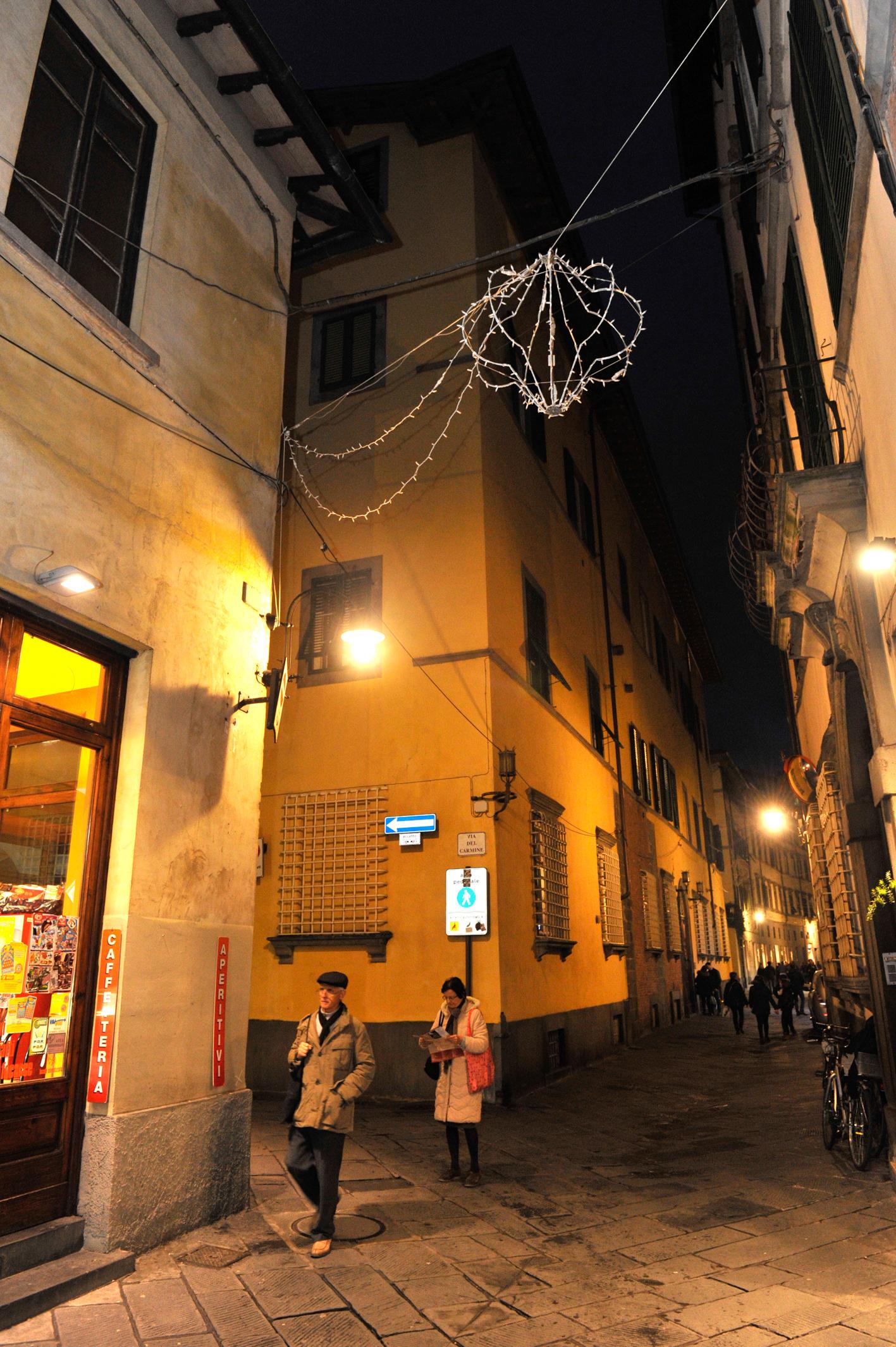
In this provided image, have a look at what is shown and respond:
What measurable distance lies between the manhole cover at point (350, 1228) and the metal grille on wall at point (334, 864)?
217 inches

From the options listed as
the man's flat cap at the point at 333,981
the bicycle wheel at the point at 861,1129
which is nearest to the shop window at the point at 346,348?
the man's flat cap at the point at 333,981

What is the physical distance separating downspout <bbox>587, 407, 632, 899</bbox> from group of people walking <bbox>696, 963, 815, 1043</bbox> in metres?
3.30

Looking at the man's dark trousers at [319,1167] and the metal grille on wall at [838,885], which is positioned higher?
the metal grille on wall at [838,885]

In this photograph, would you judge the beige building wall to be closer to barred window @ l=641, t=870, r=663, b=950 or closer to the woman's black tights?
the woman's black tights

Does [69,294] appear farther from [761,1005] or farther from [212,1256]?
[761,1005]

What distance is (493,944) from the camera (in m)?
11.2

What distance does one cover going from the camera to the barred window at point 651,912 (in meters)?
21.7

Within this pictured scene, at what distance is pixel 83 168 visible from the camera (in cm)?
652

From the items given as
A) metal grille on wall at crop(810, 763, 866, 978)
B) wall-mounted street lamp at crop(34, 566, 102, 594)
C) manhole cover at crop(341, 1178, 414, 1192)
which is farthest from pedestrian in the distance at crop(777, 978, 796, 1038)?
wall-mounted street lamp at crop(34, 566, 102, 594)

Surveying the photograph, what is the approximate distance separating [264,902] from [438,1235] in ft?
23.0

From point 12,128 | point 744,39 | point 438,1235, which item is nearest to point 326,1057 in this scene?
point 438,1235

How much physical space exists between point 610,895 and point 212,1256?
43.7ft

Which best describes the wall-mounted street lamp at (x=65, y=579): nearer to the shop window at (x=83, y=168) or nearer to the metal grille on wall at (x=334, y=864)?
the shop window at (x=83, y=168)

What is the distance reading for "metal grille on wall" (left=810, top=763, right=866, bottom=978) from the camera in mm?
11094
